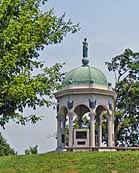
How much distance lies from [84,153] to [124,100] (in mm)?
17055

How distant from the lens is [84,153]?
22.6m

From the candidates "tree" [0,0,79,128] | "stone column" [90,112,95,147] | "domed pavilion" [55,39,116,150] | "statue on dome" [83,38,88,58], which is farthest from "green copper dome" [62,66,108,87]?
"tree" [0,0,79,128]

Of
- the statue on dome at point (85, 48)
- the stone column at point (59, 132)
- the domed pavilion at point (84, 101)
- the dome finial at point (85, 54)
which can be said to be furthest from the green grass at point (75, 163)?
the statue on dome at point (85, 48)

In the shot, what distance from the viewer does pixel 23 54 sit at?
50.2 ft

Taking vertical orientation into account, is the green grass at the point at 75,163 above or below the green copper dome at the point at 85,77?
below

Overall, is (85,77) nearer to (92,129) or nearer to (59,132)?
(92,129)

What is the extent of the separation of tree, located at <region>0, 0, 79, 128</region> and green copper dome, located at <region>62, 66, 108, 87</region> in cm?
1091

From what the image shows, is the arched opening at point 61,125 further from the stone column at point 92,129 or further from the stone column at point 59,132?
the stone column at point 92,129

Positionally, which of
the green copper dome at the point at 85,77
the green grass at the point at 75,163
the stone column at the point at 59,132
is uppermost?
the green copper dome at the point at 85,77

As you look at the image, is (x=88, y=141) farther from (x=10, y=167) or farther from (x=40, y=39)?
(x=40, y=39)

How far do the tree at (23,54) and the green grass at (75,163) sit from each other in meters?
4.93

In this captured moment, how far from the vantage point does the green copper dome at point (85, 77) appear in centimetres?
Answer: 2783

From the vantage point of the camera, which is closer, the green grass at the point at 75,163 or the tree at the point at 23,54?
the tree at the point at 23,54

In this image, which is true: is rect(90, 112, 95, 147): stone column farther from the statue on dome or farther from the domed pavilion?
the statue on dome
